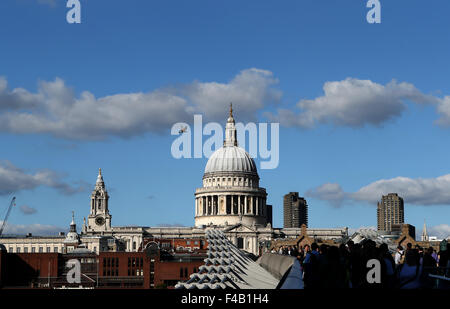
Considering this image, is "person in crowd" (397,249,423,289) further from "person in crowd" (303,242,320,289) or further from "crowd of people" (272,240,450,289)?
"person in crowd" (303,242,320,289)

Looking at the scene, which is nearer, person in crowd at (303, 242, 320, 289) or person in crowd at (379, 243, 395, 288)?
person in crowd at (379, 243, 395, 288)

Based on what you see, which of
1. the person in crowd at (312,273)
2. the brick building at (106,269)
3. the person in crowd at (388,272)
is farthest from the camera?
the brick building at (106,269)

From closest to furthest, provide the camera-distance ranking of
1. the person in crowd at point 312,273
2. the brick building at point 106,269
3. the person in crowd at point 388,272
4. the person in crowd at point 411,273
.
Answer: the person in crowd at point 411,273, the person in crowd at point 388,272, the person in crowd at point 312,273, the brick building at point 106,269

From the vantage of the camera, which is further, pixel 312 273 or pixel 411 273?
pixel 312 273

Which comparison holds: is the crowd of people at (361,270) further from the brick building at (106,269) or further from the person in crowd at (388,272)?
the brick building at (106,269)

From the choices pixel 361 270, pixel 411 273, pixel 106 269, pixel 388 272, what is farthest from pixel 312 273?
pixel 106 269

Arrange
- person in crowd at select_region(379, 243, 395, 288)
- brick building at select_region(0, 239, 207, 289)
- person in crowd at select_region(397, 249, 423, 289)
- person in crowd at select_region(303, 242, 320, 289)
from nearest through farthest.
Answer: person in crowd at select_region(397, 249, 423, 289)
person in crowd at select_region(379, 243, 395, 288)
person in crowd at select_region(303, 242, 320, 289)
brick building at select_region(0, 239, 207, 289)

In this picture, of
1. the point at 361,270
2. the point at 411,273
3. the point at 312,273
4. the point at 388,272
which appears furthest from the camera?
the point at 312,273

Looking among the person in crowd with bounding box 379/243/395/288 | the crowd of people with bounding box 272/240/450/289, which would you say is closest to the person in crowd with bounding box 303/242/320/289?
the crowd of people with bounding box 272/240/450/289

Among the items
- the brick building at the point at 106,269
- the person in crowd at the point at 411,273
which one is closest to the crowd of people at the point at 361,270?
the person in crowd at the point at 411,273

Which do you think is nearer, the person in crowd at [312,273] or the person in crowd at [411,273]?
the person in crowd at [411,273]

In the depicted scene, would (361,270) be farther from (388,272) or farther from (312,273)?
(312,273)
